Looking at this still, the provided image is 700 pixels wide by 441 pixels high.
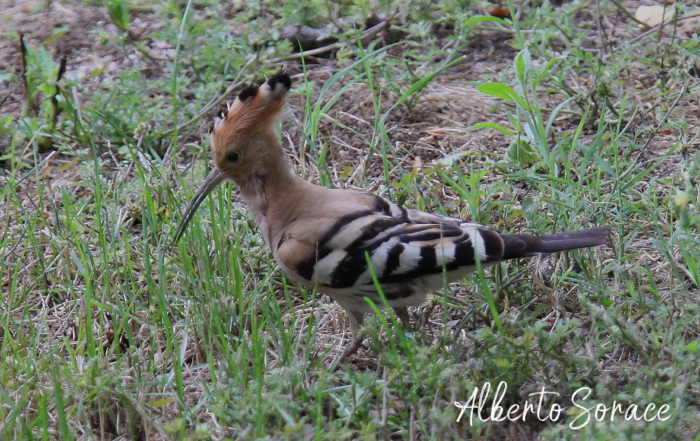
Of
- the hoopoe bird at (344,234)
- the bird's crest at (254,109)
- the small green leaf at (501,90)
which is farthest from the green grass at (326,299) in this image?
the bird's crest at (254,109)

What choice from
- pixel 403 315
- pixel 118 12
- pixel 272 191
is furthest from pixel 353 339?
pixel 118 12

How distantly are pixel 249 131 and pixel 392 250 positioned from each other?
1.95 feet

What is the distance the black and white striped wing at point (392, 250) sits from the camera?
6.70ft

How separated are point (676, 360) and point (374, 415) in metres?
0.70

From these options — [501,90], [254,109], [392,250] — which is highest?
[254,109]

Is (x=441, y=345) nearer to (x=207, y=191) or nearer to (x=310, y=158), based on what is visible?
(x=207, y=191)

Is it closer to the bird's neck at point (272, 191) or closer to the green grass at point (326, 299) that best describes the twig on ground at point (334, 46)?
the green grass at point (326, 299)

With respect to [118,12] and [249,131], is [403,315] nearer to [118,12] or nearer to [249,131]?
[249,131]

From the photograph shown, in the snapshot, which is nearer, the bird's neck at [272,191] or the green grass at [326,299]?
the green grass at [326,299]

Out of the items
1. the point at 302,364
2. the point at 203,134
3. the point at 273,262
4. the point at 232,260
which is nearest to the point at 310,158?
the point at 203,134

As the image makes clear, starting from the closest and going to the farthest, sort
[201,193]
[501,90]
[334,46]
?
[201,193] < [501,90] < [334,46]

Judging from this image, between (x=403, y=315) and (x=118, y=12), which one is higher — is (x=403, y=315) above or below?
below

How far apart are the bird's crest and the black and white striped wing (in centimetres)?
41

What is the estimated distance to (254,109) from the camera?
2348 mm
